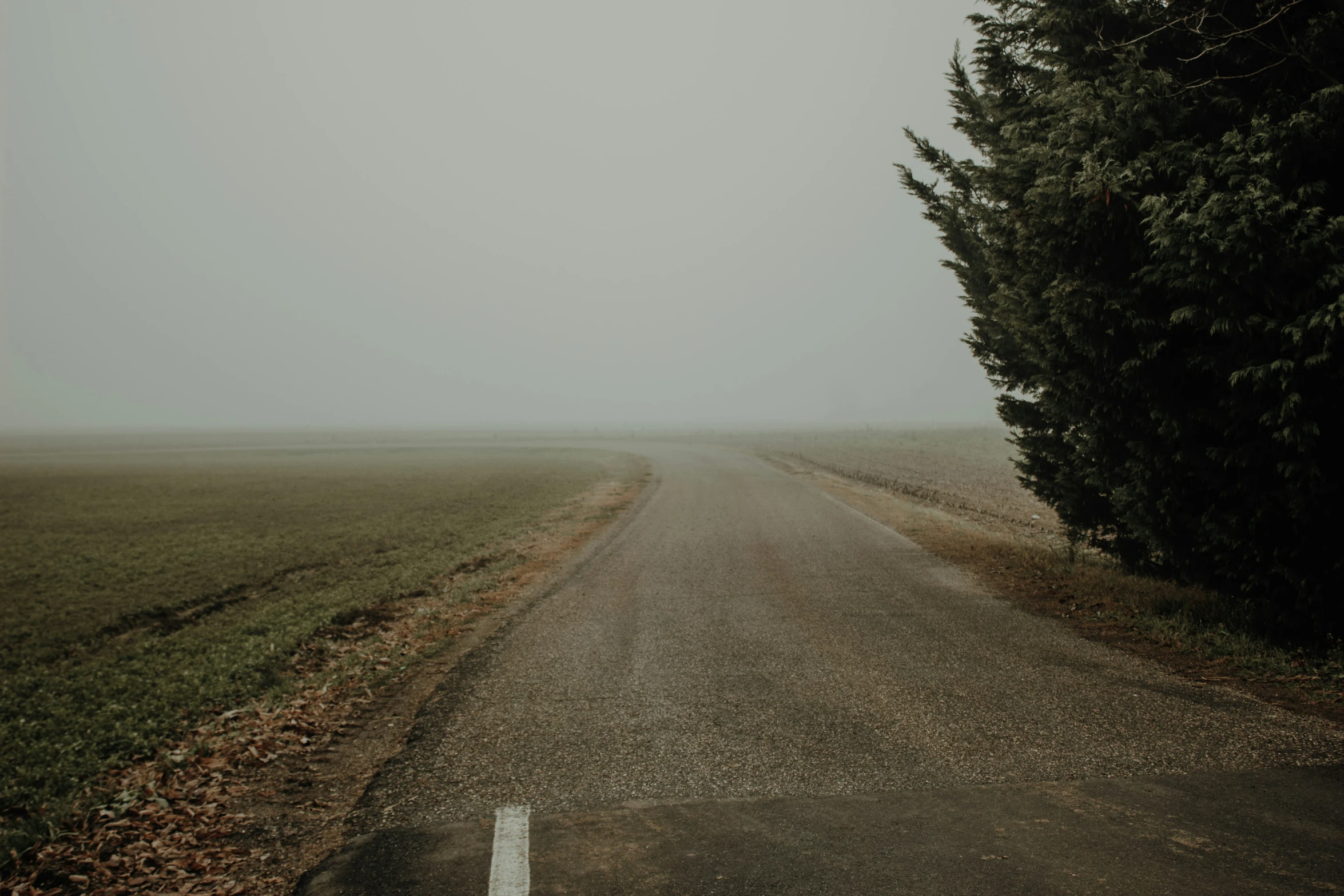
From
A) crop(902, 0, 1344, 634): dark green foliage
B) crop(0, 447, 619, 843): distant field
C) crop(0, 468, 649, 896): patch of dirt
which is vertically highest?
crop(902, 0, 1344, 634): dark green foliage

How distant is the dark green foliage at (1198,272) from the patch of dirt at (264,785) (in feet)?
25.7

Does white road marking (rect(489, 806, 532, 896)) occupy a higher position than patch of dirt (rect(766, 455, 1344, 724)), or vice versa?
patch of dirt (rect(766, 455, 1344, 724))

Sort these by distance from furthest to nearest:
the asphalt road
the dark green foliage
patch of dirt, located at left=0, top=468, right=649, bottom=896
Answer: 1. the dark green foliage
2. patch of dirt, located at left=0, top=468, right=649, bottom=896
3. the asphalt road

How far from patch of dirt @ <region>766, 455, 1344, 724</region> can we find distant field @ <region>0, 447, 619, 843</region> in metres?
9.36

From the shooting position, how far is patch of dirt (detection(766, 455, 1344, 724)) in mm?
5707

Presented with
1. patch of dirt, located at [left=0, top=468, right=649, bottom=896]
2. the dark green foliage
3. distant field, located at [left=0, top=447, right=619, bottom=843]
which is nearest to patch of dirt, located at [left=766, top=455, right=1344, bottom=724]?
the dark green foliage

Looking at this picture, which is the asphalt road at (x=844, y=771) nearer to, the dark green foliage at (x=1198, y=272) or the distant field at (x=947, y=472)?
the dark green foliage at (x=1198, y=272)

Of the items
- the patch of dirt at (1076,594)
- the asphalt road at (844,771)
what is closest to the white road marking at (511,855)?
the asphalt road at (844,771)

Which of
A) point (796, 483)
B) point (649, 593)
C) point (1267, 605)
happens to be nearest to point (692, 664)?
point (649, 593)

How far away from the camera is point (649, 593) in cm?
975

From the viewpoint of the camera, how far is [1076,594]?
9.02m

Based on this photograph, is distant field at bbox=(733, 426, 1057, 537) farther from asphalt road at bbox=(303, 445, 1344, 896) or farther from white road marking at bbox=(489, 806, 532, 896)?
white road marking at bbox=(489, 806, 532, 896)

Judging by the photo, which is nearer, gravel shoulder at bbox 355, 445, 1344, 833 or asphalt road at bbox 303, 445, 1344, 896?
asphalt road at bbox 303, 445, 1344, 896

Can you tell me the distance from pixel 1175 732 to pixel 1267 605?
102 inches
